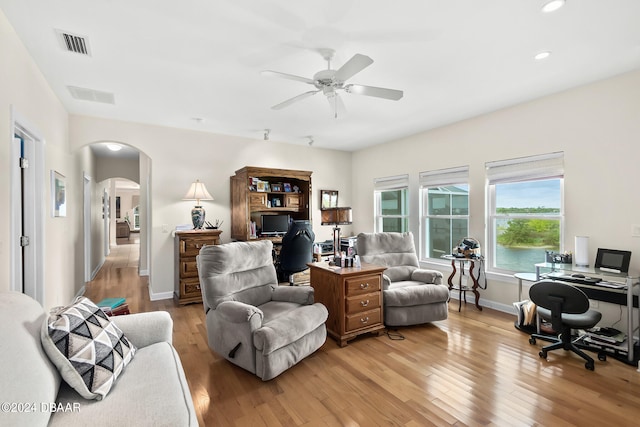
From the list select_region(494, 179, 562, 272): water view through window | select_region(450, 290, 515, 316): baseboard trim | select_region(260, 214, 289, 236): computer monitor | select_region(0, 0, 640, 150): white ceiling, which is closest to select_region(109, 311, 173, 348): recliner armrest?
select_region(0, 0, 640, 150): white ceiling

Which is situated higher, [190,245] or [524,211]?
[524,211]

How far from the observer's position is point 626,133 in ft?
10.1

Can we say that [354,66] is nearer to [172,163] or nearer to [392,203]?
[172,163]

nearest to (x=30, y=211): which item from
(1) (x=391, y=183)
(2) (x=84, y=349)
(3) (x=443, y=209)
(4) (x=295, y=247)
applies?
(2) (x=84, y=349)

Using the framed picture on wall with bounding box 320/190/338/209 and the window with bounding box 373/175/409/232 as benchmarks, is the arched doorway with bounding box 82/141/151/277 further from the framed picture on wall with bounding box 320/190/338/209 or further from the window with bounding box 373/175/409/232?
the window with bounding box 373/175/409/232

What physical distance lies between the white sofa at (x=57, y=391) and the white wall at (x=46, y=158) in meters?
1.09

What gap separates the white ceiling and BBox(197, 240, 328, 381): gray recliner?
5.68 ft

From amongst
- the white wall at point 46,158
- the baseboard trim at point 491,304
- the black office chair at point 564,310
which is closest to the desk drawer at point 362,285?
the black office chair at point 564,310

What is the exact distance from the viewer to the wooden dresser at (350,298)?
121 inches

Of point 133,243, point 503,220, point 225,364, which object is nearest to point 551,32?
point 503,220

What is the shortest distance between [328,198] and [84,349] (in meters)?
5.15

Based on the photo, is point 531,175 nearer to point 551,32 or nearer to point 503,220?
point 503,220

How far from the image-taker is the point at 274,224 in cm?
543

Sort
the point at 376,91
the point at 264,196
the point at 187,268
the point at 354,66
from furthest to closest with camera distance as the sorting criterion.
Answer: the point at 264,196 → the point at 187,268 → the point at 376,91 → the point at 354,66
